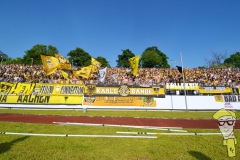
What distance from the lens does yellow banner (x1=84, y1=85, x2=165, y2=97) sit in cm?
2381

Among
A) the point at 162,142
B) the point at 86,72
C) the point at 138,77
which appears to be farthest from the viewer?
the point at 138,77

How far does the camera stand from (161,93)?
23734 mm

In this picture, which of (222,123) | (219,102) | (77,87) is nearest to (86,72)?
(77,87)

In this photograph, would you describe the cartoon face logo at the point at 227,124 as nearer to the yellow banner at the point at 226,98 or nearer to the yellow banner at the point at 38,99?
the yellow banner at the point at 38,99

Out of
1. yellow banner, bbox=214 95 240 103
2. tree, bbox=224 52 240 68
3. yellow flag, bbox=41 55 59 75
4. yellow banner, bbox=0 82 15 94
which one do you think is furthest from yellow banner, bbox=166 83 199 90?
tree, bbox=224 52 240 68

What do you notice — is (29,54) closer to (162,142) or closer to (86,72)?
(86,72)

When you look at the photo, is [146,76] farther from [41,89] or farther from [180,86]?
[41,89]

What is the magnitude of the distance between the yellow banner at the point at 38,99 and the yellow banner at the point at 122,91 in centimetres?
206

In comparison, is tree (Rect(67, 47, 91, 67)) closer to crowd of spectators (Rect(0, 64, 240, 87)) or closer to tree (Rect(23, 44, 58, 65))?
tree (Rect(23, 44, 58, 65))

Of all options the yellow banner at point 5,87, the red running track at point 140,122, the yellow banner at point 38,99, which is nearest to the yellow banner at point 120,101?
the yellow banner at point 38,99

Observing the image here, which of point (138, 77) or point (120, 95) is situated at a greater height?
point (138, 77)

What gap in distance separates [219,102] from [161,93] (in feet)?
27.5

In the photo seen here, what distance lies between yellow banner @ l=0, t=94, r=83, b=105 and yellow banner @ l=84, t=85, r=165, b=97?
6.75ft

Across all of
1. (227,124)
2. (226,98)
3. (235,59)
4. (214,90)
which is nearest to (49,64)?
(227,124)
